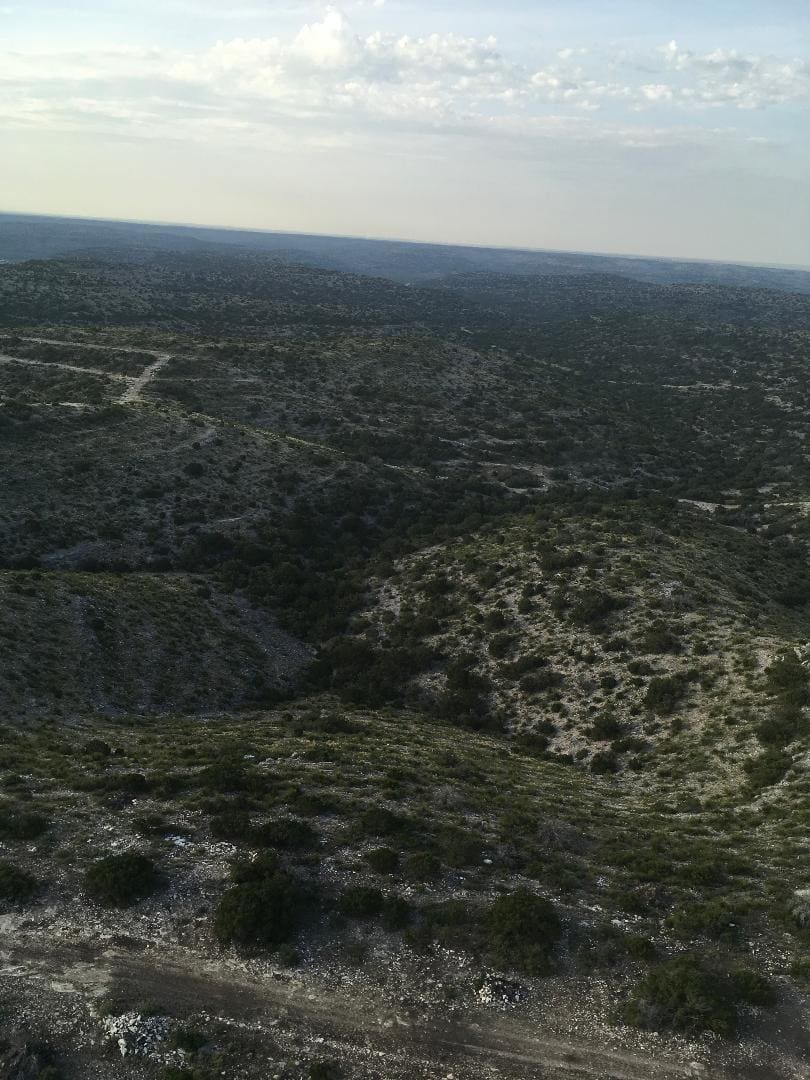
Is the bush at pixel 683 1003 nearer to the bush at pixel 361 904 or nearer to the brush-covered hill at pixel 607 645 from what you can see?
the bush at pixel 361 904

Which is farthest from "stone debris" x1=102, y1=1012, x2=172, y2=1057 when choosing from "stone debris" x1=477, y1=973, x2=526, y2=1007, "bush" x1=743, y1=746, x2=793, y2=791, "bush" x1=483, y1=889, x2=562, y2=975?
"bush" x1=743, y1=746, x2=793, y2=791

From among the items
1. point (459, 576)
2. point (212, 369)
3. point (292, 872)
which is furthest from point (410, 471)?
point (292, 872)

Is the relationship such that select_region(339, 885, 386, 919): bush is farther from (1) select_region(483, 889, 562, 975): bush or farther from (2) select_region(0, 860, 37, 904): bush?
(2) select_region(0, 860, 37, 904): bush

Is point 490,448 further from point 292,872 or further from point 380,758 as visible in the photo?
point 292,872

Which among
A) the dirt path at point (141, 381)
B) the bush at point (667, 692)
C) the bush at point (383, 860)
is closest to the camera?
the bush at point (383, 860)

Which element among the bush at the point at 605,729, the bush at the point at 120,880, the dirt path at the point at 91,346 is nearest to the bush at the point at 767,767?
the bush at the point at 605,729
